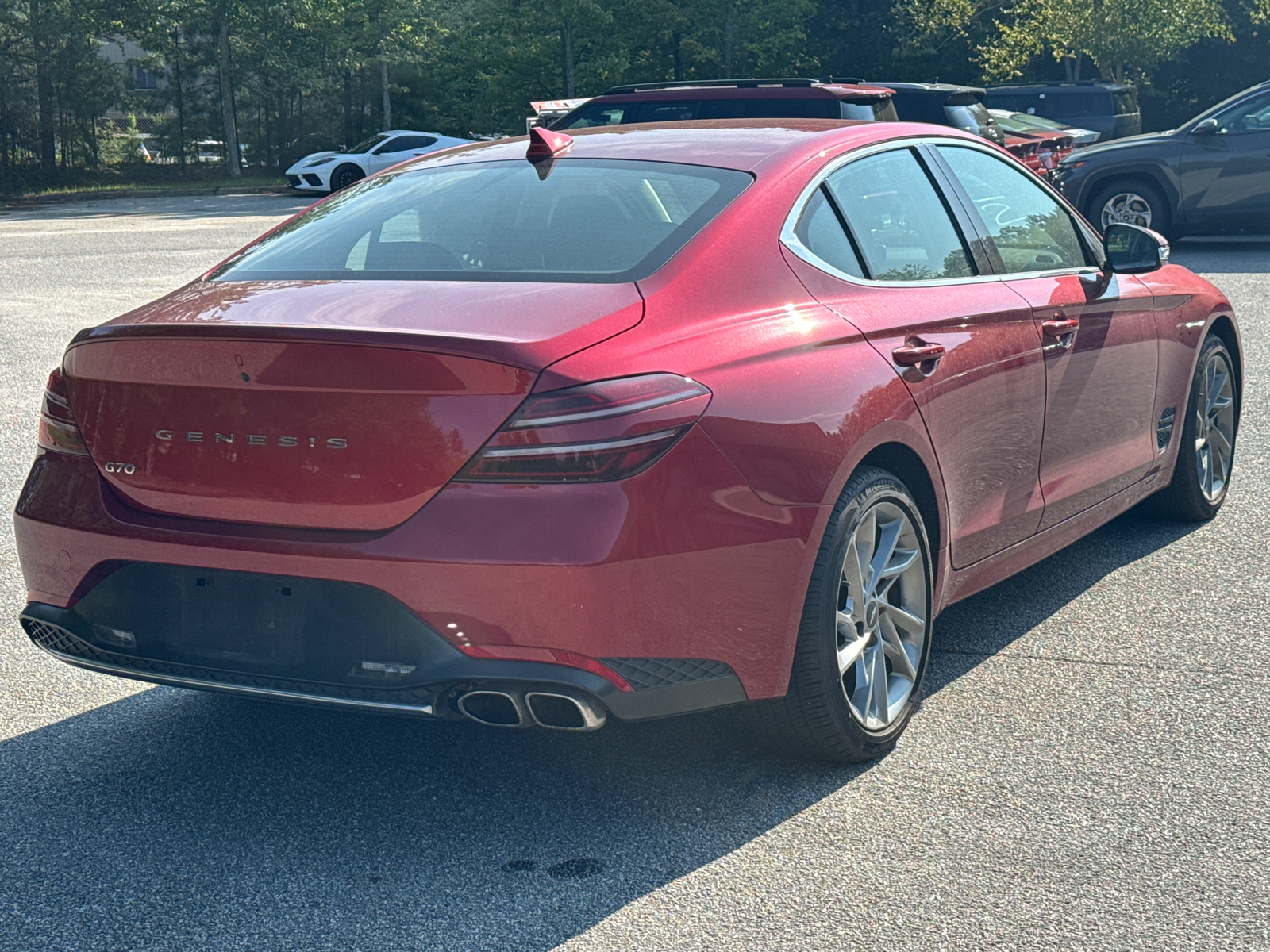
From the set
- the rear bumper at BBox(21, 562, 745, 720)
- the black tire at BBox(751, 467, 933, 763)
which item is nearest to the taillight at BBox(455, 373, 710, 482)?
the rear bumper at BBox(21, 562, 745, 720)

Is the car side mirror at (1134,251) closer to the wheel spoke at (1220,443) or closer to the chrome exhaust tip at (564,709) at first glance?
the wheel spoke at (1220,443)

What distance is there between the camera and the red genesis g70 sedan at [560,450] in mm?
2951

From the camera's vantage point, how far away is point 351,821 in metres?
3.35

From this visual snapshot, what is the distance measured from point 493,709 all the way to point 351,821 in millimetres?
573

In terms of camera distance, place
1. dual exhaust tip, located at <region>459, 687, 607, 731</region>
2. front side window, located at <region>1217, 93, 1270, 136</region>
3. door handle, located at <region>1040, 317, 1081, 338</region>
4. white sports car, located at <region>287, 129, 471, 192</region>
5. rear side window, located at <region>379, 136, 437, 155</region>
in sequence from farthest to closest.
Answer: rear side window, located at <region>379, 136, 437, 155</region>, white sports car, located at <region>287, 129, 471, 192</region>, front side window, located at <region>1217, 93, 1270, 136</region>, door handle, located at <region>1040, 317, 1081, 338</region>, dual exhaust tip, located at <region>459, 687, 607, 731</region>

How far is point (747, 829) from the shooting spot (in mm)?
3305

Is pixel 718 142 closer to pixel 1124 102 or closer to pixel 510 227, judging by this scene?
pixel 510 227

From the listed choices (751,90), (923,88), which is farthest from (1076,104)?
(751,90)

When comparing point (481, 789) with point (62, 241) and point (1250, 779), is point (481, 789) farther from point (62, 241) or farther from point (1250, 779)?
point (62, 241)

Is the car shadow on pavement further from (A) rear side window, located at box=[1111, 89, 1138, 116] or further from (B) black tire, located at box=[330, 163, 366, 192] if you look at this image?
(B) black tire, located at box=[330, 163, 366, 192]

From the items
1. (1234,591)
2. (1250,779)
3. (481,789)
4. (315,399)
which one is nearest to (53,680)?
(481,789)

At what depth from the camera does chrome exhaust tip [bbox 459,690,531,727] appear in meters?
3.00

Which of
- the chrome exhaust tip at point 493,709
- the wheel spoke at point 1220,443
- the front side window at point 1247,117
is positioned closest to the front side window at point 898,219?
the chrome exhaust tip at point 493,709

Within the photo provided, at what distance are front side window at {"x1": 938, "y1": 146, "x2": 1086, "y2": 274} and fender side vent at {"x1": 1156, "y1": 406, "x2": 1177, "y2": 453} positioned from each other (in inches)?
30.0
